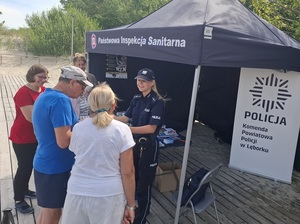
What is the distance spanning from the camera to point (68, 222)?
1626 millimetres

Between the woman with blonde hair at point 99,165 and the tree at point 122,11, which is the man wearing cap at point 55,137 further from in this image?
the tree at point 122,11

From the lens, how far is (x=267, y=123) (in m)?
4.15

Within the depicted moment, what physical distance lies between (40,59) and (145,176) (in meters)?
24.0

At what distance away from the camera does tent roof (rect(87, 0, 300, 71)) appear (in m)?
2.55

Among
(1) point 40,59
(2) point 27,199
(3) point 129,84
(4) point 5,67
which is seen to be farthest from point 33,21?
(2) point 27,199

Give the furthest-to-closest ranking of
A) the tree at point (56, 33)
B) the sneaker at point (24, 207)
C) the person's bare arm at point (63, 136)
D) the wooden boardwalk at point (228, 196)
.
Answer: the tree at point (56, 33), the wooden boardwalk at point (228, 196), the sneaker at point (24, 207), the person's bare arm at point (63, 136)

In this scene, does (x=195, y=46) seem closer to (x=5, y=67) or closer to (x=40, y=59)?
(x=5, y=67)

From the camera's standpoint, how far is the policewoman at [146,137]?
259cm

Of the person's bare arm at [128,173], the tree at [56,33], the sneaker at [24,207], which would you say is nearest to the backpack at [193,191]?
the person's bare arm at [128,173]

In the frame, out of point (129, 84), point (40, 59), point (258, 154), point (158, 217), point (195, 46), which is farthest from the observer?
point (40, 59)

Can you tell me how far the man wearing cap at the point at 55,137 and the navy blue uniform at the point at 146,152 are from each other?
2.68 ft

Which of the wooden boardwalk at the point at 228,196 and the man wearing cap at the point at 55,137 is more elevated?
the man wearing cap at the point at 55,137

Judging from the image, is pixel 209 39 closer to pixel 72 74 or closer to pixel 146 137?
pixel 146 137

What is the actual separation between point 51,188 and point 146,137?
3.32 feet
